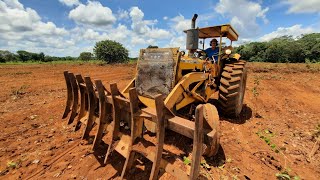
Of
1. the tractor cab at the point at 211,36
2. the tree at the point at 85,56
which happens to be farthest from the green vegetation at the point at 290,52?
the tree at the point at 85,56

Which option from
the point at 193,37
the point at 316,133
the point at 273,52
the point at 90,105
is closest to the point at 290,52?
the point at 273,52

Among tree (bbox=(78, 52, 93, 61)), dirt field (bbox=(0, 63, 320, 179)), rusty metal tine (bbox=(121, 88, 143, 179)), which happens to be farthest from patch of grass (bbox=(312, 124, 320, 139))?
tree (bbox=(78, 52, 93, 61))

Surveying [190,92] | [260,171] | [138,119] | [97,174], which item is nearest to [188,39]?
[190,92]

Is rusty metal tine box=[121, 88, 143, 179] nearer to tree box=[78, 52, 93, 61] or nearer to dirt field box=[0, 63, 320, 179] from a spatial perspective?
dirt field box=[0, 63, 320, 179]

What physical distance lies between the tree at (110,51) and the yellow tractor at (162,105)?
3003 centimetres

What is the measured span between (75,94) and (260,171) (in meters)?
4.08

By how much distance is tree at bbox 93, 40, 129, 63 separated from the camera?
34.2 m

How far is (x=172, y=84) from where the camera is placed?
4.20 metres

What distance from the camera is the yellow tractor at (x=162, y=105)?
2688 mm

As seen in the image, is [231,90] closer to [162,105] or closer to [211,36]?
[211,36]

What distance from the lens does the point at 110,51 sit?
3469 centimetres

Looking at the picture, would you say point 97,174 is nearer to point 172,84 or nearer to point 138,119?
point 138,119

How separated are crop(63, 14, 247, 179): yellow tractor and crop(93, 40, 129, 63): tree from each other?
30030mm

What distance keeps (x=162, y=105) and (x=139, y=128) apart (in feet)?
2.55
